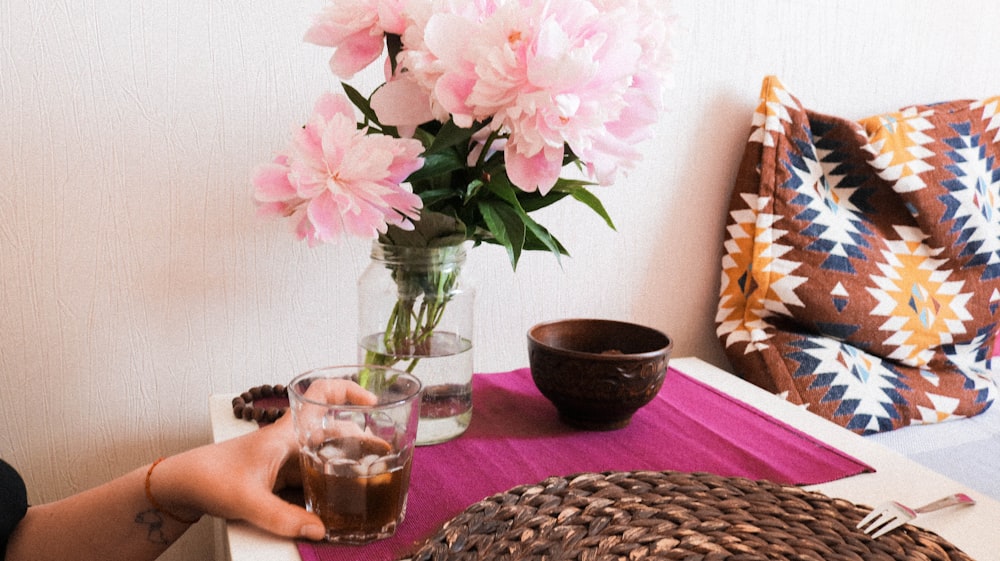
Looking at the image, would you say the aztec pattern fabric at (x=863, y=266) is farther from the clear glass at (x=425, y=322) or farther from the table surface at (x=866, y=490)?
the clear glass at (x=425, y=322)

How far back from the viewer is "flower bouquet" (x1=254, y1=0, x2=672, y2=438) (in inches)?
22.3

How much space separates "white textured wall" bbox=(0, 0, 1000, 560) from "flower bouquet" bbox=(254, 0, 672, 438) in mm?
258

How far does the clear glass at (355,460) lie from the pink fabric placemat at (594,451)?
0.07 feet

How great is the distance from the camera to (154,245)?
0.91 metres

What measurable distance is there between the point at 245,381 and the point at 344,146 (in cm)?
48

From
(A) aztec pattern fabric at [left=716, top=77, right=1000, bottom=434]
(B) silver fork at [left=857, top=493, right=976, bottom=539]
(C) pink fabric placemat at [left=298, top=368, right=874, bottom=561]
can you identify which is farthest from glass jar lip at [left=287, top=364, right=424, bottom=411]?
(A) aztec pattern fabric at [left=716, top=77, right=1000, bottom=434]

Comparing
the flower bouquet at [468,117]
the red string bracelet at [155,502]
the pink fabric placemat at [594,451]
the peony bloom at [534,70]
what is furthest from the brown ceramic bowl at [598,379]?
the red string bracelet at [155,502]

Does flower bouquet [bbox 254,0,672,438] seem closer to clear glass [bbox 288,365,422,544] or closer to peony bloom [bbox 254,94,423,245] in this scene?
peony bloom [bbox 254,94,423,245]

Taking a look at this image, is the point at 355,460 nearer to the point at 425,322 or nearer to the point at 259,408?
the point at 425,322

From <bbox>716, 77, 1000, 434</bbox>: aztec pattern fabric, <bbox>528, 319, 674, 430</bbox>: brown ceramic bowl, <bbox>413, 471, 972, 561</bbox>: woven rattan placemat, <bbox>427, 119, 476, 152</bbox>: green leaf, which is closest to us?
<bbox>413, 471, 972, 561</bbox>: woven rattan placemat

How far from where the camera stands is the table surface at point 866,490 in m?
0.60

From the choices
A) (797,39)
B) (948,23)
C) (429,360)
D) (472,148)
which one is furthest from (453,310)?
(948,23)

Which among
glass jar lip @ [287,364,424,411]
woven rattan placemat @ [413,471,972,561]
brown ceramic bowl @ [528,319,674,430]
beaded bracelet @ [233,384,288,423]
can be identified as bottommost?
beaded bracelet @ [233,384,288,423]

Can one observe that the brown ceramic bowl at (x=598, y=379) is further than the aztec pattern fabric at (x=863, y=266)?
No
